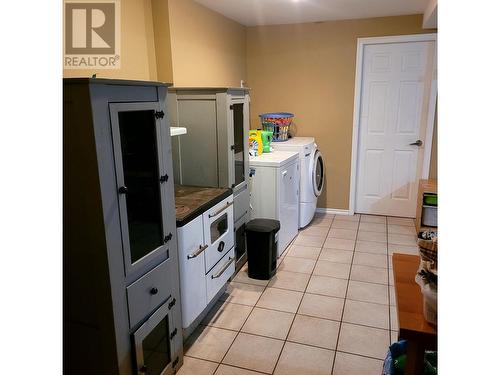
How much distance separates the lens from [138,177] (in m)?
1.71

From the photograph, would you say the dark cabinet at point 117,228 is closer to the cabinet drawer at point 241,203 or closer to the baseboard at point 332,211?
the cabinet drawer at point 241,203

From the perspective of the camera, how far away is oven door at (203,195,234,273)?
2.38 m

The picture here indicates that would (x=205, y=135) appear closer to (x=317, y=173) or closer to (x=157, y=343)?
(x=157, y=343)

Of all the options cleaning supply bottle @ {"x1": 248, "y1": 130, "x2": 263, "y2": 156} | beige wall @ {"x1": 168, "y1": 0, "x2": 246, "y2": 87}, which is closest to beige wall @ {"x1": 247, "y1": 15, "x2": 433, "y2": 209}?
beige wall @ {"x1": 168, "y1": 0, "x2": 246, "y2": 87}

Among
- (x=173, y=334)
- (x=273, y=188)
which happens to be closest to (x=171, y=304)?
(x=173, y=334)

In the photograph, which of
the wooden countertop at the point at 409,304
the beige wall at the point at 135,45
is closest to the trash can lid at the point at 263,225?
the beige wall at the point at 135,45

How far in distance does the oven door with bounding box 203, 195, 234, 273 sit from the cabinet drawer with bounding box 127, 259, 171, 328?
489 mm

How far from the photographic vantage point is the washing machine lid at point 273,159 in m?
3.37

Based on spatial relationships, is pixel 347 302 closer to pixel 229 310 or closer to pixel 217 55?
pixel 229 310

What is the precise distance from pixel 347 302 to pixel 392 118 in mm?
2571

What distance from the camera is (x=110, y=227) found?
146 centimetres

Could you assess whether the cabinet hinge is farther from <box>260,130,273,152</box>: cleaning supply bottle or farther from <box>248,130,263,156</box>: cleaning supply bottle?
<box>260,130,273,152</box>: cleaning supply bottle

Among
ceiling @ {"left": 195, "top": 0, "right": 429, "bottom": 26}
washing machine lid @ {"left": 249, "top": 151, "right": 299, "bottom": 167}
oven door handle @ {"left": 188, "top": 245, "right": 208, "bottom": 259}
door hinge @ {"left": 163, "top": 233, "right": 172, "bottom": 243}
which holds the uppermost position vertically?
ceiling @ {"left": 195, "top": 0, "right": 429, "bottom": 26}
